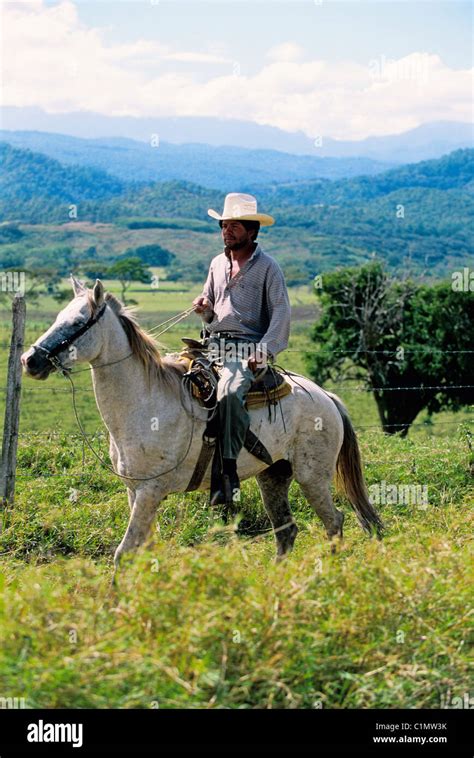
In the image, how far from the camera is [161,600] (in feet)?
14.1

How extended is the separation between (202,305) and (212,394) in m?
0.85

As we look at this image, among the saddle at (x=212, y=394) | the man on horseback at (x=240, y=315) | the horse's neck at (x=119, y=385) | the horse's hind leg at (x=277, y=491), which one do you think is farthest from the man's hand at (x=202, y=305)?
the horse's hind leg at (x=277, y=491)

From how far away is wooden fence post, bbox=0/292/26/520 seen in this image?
27.9 feet

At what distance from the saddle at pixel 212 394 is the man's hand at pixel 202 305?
0.91ft

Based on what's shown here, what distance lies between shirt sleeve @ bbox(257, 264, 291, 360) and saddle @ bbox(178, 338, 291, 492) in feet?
0.64

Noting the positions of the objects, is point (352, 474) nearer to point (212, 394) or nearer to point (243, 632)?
point (212, 394)

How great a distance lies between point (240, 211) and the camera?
21.5 feet

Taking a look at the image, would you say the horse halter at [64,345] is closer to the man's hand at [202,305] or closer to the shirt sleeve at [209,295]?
the man's hand at [202,305]

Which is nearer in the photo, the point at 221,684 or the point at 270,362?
the point at 221,684

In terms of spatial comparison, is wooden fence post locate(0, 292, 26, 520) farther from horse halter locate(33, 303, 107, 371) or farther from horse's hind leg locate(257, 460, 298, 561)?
horse halter locate(33, 303, 107, 371)

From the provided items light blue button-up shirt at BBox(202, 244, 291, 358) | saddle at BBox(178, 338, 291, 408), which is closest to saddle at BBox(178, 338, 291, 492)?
saddle at BBox(178, 338, 291, 408)

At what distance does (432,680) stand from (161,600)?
1468mm
